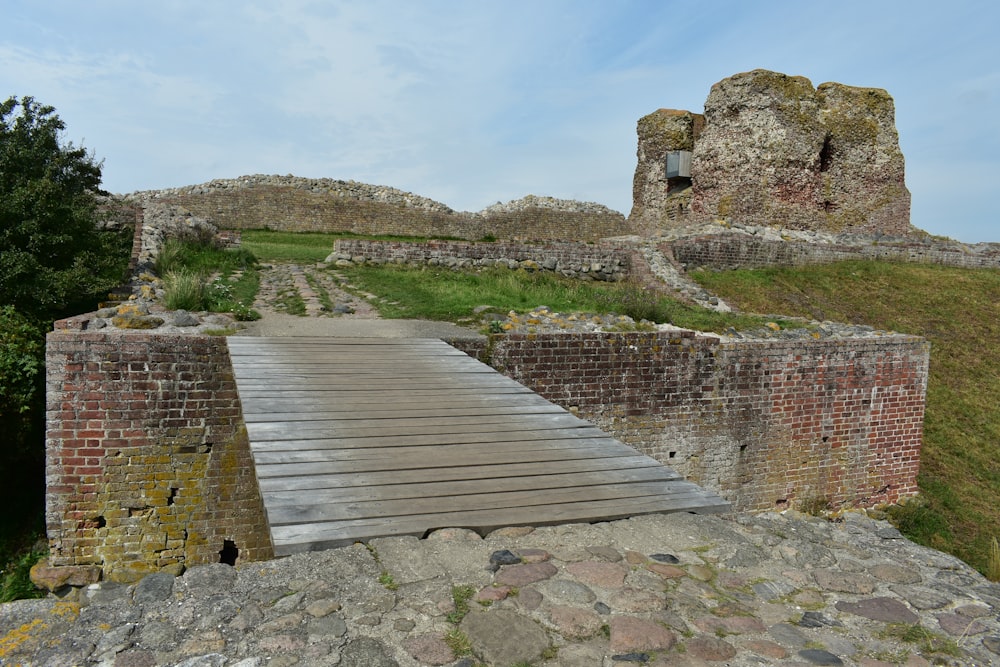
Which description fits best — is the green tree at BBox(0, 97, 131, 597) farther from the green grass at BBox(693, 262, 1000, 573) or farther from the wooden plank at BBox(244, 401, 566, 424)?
the green grass at BBox(693, 262, 1000, 573)

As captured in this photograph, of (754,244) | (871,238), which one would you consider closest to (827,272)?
(754,244)

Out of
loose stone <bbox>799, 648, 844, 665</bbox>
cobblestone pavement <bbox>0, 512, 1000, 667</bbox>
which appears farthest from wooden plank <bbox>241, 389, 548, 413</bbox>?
loose stone <bbox>799, 648, 844, 665</bbox>

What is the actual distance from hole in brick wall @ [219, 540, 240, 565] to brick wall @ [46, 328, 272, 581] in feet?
0.11

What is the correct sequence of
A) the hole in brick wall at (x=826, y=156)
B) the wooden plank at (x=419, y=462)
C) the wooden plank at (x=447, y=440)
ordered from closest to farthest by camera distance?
the wooden plank at (x=419, y=462) → the wooden plank at (x=447, y=440) → the hole in brick wall at (x=826, y=156)

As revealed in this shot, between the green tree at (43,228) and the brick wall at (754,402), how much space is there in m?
6.36

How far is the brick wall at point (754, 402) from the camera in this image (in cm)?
734

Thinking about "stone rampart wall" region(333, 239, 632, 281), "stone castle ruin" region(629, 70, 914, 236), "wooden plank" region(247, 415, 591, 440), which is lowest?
"wooden plank" region(247, 415, 591, 440)

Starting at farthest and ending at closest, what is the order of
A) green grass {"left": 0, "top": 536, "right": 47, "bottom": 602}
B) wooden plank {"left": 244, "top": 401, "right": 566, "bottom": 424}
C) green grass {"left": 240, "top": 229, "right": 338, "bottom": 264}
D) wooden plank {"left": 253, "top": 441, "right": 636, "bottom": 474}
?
green grass {"left": 240, "top": 229, "right": 338, "bottom": 264}
green grass {"left": 0, "top": 536, "right": 47, "bottom": 602}
wooden plank {"left": 244, "top": 401, "right": 566, "bottom": 424}
wooden plank {"left": 253, "top": 441, "right": 636, "bottom": 474}

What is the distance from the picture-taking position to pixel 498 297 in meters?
9.90

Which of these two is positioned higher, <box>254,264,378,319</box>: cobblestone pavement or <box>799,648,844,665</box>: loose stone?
<box>254,264,378,319</box>: cobblestone pavement

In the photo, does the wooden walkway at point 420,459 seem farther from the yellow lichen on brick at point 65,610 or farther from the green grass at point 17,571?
the green grass at point 17,571

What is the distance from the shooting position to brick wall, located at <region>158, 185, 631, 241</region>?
2256cm

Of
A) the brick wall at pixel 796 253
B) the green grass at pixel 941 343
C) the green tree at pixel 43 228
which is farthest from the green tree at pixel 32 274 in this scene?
the brick wall at pixel 796 253

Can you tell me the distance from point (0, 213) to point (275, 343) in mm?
6188
